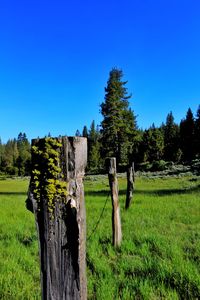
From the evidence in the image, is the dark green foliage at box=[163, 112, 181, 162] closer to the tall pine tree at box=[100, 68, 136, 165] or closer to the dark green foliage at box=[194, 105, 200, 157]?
the dark green foliage at box=[194, 105, 200, 157]

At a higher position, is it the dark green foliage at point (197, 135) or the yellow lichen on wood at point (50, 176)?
the dark green foliage at point (197, 135)

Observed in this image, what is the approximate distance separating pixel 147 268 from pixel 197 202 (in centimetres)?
1079

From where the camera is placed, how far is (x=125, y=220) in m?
12.2

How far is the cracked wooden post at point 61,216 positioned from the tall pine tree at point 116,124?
2622 inches

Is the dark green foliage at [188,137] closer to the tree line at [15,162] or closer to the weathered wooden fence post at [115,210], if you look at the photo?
the tree line at [15,162]

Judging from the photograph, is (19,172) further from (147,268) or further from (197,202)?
(147,268)

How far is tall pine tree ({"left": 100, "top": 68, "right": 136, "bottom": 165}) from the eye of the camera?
7006cm

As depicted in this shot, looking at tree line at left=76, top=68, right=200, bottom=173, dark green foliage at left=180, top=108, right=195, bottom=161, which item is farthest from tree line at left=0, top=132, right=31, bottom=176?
dark green foliage at left=180, top=108, right=195, bottom=161

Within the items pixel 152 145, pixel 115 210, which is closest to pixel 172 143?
pixel 152 145

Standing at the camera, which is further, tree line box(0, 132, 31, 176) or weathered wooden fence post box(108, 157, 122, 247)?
tree line box(0, 132, 31, 176)

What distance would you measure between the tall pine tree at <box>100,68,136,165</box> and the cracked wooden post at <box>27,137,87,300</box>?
6659 cm

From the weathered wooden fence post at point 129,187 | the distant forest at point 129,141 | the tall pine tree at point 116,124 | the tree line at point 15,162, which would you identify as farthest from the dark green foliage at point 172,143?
the weathered wooden fence post at point 129,187

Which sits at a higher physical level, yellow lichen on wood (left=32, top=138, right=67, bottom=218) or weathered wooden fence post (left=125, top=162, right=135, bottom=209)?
yellow lichen on wood (left=32, top=138, right=67, bottom=218)

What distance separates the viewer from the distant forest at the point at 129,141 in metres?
70.4
